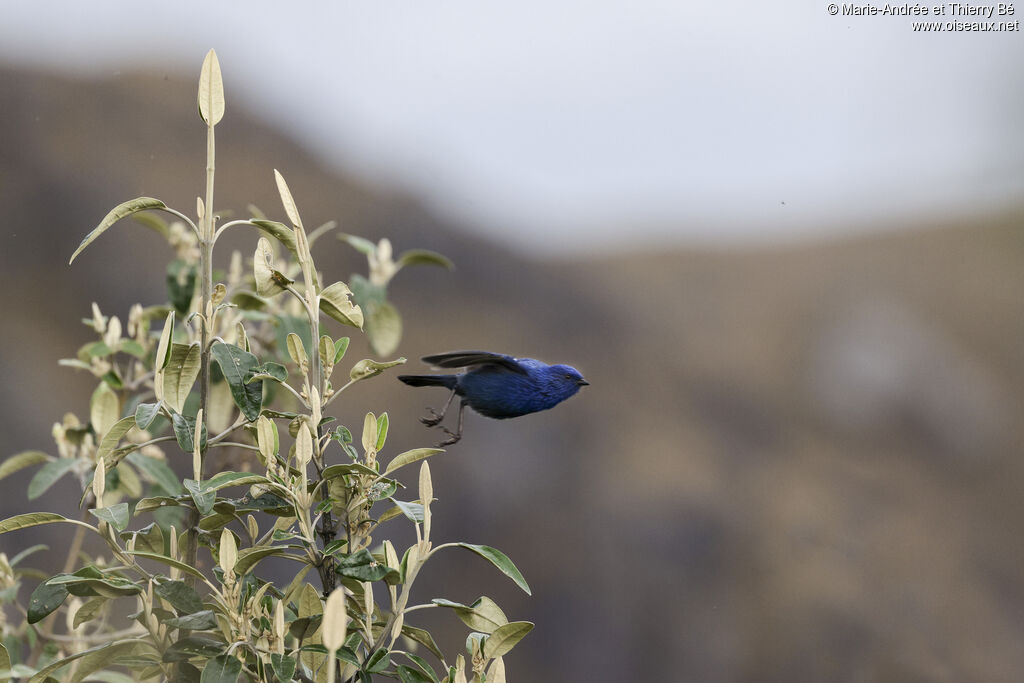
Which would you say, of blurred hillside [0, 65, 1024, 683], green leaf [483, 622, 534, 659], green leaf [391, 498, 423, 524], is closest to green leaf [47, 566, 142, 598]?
green leaf [391, 498, 423, 524]

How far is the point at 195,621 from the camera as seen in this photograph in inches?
45.9

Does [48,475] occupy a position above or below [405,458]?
below

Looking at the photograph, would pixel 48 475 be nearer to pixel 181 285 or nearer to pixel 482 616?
pixel 181 285

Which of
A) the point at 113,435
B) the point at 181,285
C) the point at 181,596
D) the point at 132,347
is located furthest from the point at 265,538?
the point at 181,285

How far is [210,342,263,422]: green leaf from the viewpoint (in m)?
1.23

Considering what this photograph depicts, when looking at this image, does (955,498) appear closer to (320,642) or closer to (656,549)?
(656,549)

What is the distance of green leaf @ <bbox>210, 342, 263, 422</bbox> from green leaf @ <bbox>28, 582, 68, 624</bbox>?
346 millimetres

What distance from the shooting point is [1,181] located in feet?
23.9

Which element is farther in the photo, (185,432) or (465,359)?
(465,359)

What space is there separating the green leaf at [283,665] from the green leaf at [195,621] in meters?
0.13

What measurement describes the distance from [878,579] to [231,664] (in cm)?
778

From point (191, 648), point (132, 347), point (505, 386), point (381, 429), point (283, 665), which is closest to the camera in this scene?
point (283, 665)

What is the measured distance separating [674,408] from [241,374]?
849cm

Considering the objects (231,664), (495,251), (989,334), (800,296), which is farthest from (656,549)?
(231,664)
